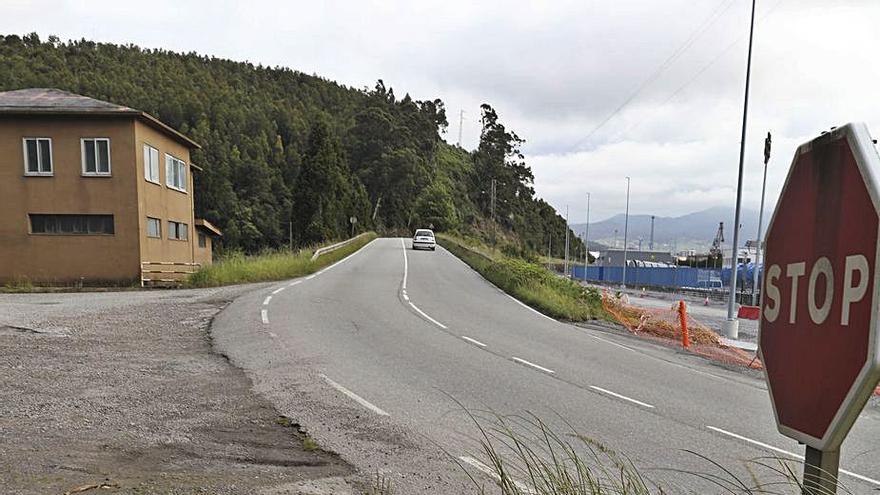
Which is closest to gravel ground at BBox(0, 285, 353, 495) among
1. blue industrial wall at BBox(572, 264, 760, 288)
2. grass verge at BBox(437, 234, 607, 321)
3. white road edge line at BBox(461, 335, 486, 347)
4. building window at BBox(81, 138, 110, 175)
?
white road edge line at BBox(461, 335, 486, 347)

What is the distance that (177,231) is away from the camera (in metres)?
29.3

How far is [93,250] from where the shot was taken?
23.2 m

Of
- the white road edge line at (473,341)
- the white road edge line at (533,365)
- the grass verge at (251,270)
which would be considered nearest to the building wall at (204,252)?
the grass verge at (251,270)

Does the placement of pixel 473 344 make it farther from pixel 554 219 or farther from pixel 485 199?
pixel 554 219

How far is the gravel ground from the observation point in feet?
13.1

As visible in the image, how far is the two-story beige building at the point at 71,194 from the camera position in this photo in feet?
74.9

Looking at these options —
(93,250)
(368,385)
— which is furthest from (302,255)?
(368,385)

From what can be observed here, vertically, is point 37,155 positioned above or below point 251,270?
above

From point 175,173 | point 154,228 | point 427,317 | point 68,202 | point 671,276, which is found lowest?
point 671,276

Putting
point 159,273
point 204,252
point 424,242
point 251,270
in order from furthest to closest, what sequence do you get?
point 424,242 → point 204,252 → point 159,273 → point 251,270

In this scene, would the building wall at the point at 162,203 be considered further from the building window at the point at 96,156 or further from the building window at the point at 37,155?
the building window at the point at 37,155

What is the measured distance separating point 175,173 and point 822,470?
32287 millimetres

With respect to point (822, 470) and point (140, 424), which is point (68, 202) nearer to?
point (140, 424)

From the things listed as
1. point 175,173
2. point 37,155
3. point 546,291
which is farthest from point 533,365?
point 175,173
